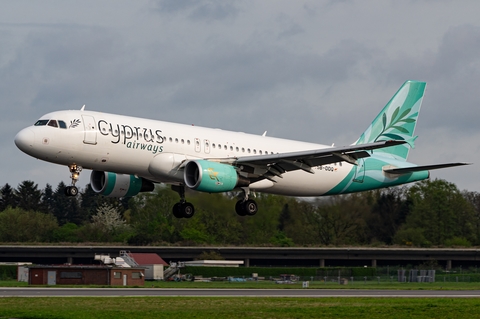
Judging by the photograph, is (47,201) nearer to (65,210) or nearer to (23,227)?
(65,210)

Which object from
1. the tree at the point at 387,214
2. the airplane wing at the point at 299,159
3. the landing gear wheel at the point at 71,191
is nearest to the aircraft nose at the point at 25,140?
the landing gear wheel at the point at 71,191

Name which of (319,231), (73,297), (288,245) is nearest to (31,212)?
(288,245)

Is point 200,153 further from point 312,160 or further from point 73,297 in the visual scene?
point 73,297

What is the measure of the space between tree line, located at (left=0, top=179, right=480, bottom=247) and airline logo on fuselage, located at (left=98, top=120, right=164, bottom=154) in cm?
774

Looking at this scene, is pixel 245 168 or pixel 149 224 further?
pixel 149 224

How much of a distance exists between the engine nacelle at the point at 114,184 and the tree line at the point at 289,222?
12.0 feet

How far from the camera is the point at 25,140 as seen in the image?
142 feet

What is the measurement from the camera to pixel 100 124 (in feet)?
146

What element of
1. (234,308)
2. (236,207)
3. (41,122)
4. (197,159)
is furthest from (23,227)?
(234,308)

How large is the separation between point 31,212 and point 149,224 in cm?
2317

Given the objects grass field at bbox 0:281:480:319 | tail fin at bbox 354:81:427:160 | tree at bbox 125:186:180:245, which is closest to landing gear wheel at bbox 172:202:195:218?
grass field at bbox 0:281:480:319

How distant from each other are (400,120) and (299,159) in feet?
42.9

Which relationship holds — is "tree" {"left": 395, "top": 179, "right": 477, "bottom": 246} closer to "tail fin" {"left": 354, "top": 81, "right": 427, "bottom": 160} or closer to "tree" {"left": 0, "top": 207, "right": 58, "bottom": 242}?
"tail fin" {"left": 354, "top": 81, "right": 427, "bottom": 160}

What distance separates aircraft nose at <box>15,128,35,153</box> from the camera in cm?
4328
